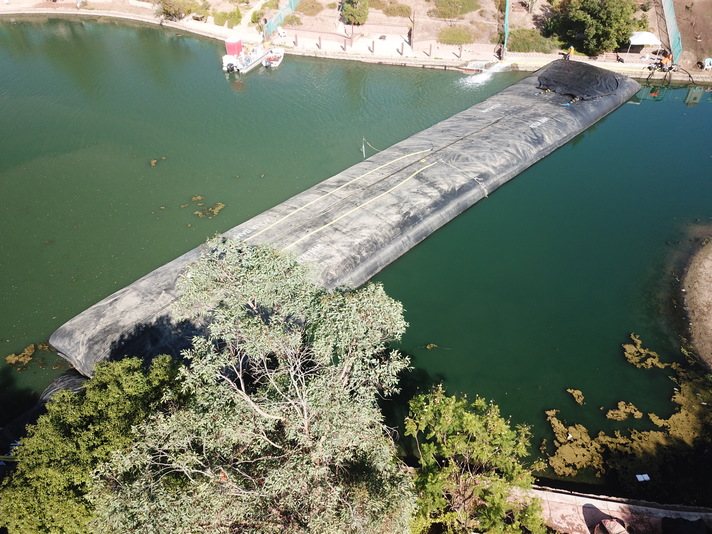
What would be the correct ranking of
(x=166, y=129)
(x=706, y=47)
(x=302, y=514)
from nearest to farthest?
(x=302, y=514)
(x=166, y=129)
(x=706, y=47)

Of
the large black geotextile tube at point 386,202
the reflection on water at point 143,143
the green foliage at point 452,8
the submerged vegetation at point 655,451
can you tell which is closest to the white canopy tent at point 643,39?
the large black geotextile tube at point 386,202

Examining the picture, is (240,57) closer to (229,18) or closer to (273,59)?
(273,59)

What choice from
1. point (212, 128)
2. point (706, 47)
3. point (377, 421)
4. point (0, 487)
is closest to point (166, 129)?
point (212, 128)

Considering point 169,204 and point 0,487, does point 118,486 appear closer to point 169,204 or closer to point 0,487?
point 0,487

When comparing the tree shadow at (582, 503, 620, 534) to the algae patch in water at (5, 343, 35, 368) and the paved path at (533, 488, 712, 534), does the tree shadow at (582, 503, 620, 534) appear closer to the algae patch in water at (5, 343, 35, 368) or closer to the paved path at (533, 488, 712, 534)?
the paved path at (533, 488, 712, 534)

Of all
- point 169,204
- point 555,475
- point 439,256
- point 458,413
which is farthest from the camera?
point 169,204
